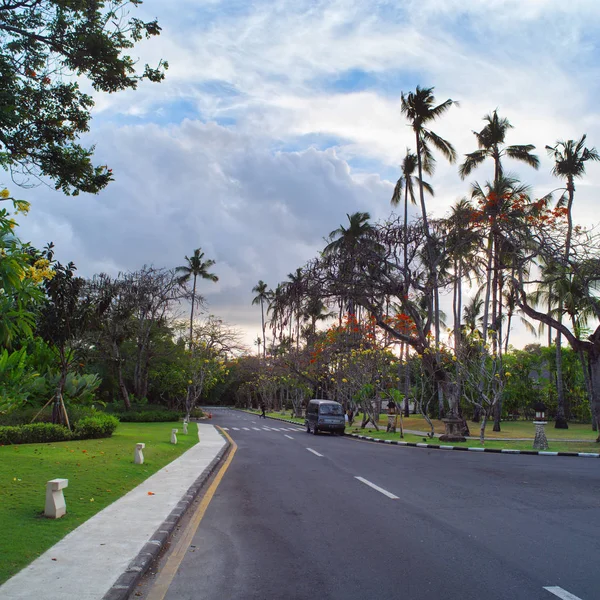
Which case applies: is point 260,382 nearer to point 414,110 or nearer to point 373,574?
point 414,110

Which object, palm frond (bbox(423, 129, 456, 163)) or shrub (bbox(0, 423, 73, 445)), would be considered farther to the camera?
palm frond (bbox(423, 129, 456, 163))

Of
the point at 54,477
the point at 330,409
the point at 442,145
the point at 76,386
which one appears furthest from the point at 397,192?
the point at 54,477

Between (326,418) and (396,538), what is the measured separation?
24608 mm

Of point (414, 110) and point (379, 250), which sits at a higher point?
point (414, 110)

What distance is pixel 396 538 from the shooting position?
6.71 metres

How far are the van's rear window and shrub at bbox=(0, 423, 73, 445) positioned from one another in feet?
51.3

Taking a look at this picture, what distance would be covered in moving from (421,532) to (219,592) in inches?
121

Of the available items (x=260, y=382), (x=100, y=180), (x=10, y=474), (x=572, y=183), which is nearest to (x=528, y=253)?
(x=572, y=183)

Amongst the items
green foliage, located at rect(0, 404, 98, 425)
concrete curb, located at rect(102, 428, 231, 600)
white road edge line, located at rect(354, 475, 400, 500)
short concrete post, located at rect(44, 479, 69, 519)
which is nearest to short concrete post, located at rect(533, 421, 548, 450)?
white road edge line, located at rect(354, 475, 400, 500)

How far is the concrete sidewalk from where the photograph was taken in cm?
461

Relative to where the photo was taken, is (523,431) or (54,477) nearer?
(54,477)

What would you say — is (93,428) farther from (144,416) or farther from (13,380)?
(144,416)

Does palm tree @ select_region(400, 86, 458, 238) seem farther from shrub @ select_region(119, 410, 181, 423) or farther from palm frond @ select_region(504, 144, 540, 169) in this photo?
shrub @ select_region(119, 410, 181, 423)

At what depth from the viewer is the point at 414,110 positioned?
28.4 meters
